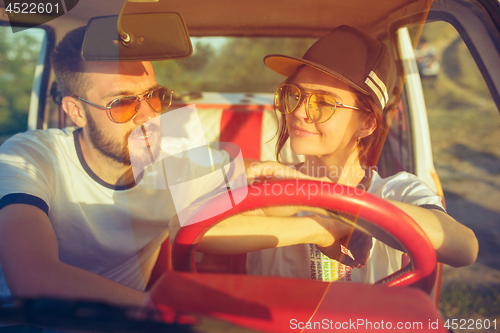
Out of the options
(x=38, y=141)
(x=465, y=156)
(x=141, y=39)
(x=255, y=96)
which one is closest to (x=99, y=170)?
(x=38, y=141)

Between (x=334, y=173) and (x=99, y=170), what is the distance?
3.58ft

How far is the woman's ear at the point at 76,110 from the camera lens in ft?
4.66

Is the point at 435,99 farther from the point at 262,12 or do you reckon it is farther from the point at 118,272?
the point at 118,272

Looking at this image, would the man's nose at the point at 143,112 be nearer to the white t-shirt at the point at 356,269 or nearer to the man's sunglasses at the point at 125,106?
the man's sunglasses at the point at 125,106

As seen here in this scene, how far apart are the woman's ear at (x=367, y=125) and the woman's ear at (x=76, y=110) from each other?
4.11 ft

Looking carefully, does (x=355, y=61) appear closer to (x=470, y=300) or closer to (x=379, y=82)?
(x=379, y=82)

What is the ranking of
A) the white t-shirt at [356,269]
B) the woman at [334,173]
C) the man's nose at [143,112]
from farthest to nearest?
the man's nose at [143,112] < the white t-shirt at [356,269] < the woman at [334,173]

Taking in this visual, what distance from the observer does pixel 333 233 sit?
1.04m

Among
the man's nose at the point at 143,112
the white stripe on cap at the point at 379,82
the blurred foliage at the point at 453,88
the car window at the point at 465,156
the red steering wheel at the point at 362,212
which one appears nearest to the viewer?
the red steering wheel at the point at 362,212

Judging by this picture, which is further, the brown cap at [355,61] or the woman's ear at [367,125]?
the woman's ear at [367,125]

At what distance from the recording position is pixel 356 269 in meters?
1.16

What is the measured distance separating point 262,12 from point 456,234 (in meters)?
1.29

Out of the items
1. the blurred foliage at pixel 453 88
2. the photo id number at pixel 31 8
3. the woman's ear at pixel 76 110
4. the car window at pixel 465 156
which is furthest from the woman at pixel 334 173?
the blurred foliage at pixel 453 88

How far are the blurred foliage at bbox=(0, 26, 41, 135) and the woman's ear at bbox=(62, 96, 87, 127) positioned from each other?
0.28 metres
